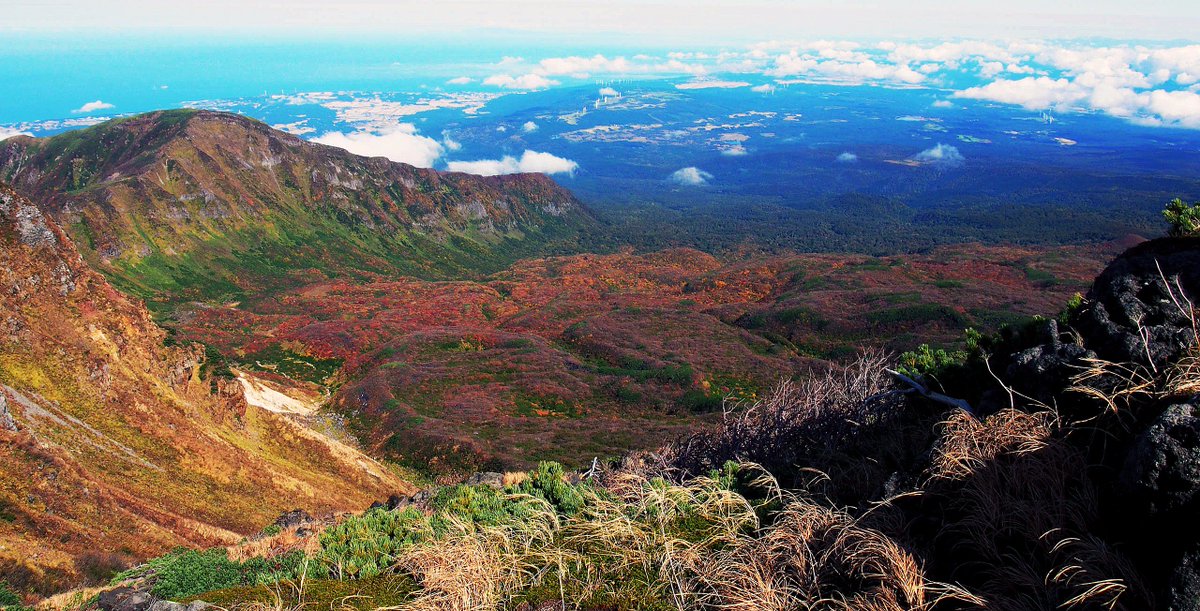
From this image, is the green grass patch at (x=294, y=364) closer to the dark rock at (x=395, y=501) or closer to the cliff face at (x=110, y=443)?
the cliff face at (x=110, y=443)

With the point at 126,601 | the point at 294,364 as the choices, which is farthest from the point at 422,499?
the point at 294,364

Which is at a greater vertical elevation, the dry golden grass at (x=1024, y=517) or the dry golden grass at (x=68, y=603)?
the dry golden grass at (x=1024, y=517)

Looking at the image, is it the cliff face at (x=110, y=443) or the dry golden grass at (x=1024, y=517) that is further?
the cliff face at (x=110, y=443)

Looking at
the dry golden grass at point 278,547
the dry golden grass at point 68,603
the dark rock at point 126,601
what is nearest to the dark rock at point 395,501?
the dry golden grass at point 278,547

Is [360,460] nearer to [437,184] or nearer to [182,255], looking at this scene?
[182,255]

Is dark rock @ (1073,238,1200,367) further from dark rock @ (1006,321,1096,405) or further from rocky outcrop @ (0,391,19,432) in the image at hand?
rocky outcrop @ (0,391,19,432)
